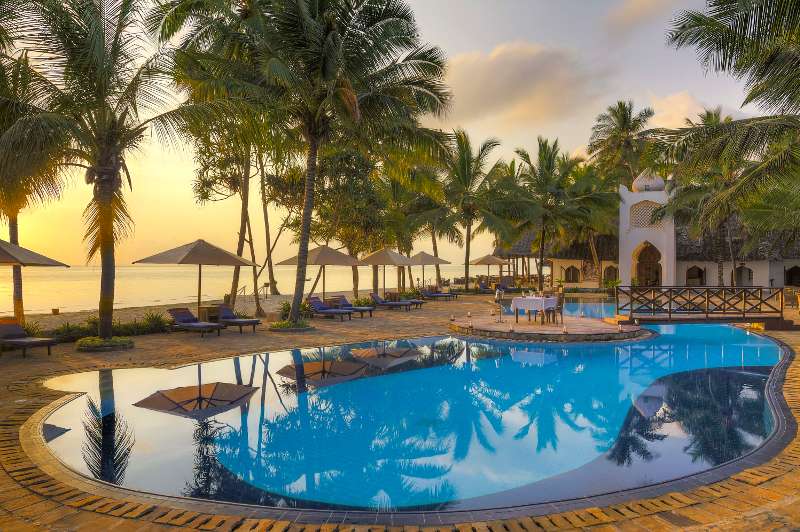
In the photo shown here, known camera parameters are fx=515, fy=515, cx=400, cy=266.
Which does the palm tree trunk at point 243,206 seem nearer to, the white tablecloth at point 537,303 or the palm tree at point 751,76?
the white tablecloth at point 537,303

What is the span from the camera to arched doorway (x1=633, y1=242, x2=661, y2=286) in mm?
33938

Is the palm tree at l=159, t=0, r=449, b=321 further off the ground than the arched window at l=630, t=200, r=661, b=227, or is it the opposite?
the palm tree at l=159, t=0, r=449, b=321

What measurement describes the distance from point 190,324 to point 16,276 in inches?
211

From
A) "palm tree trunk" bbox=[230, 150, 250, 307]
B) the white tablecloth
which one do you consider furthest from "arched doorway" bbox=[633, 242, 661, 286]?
"palm tree trunk" bbox=[230, 150, 250, 307]

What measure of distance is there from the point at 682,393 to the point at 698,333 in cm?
859

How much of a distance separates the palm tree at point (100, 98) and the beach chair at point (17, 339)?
1.41m

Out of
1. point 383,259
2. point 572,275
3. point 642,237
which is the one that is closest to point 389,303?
point 383,259

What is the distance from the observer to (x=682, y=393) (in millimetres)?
8703

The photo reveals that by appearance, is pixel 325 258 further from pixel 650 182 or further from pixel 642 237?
pixel 650 182

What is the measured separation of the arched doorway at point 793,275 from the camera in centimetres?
3159

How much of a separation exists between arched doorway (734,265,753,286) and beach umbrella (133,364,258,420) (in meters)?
33.5

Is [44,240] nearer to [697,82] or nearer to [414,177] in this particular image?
[414,177]

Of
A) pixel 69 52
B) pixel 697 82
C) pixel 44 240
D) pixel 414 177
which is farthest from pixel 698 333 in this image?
pixel 44 240

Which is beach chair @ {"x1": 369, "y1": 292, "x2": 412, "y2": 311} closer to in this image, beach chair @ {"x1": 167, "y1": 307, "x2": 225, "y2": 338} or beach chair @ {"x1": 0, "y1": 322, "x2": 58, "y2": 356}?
beach chair @ {"x1": 167, "y1": 307, "x2": 225, "y2": 338}
